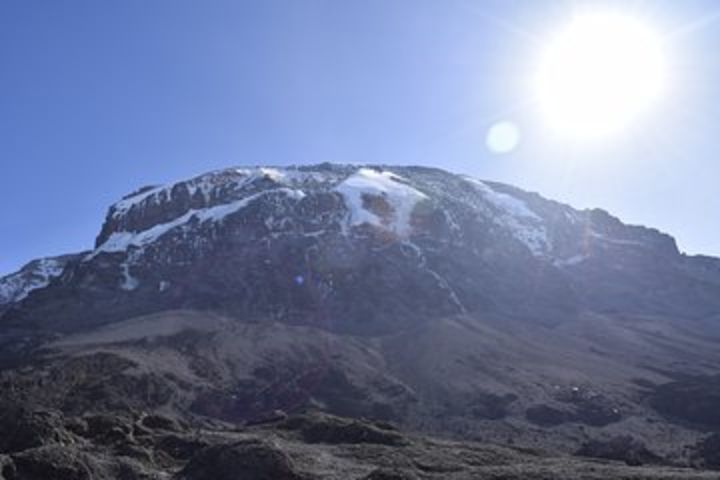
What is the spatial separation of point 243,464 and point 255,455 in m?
0.88

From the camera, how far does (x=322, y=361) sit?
138250 mm

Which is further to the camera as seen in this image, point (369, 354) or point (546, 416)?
point (369, 354)

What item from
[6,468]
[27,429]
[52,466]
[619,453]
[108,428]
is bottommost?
[619,453]

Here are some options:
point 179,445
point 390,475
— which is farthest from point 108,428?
point 390,475

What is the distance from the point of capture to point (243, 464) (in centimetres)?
4247

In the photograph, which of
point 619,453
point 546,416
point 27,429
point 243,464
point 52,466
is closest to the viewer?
point 52,466

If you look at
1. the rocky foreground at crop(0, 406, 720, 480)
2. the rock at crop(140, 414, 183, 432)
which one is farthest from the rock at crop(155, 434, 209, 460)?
the rock at crop(140, 414, 183, 432)

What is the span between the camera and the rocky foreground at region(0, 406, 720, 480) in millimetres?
42000

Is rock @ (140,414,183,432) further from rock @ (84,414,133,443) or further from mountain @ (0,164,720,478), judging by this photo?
mountain @ (0,164,720,478)

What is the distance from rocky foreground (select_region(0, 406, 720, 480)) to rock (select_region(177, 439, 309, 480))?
0.05 meters

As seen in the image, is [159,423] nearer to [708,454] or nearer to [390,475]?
[390,475]

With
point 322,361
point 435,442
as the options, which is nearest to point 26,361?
point 322,361

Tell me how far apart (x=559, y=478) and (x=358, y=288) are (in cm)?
14410

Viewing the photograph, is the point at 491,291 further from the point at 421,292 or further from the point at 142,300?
the point at 142,300
